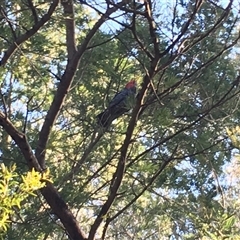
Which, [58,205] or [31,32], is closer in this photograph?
[31,32]

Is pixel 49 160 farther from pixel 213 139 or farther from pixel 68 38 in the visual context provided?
pixel 213 139

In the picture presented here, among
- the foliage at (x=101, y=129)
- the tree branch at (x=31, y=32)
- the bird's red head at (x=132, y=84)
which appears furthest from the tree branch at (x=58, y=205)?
the bird's red head at (x=132, y=84)

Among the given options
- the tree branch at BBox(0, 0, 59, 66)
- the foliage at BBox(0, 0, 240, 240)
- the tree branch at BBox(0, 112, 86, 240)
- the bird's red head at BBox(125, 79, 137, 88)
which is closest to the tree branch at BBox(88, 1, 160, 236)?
the foliage at BBox(0, 0, 240, 240)

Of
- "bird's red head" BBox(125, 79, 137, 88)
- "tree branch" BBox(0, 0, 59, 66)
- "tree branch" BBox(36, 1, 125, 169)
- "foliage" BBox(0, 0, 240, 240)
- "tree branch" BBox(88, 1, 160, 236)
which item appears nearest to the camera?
"tree branch" BBox(88, 1, 160, 236)

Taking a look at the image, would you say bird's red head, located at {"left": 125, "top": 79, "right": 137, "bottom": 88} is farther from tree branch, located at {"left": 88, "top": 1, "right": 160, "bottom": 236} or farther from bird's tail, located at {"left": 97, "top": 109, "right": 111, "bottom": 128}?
tree branch, located at {"left": 88, "top": 1, "right": 160, "bottom": 236}

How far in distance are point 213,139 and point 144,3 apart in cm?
186

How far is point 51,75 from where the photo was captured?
4.17 meters

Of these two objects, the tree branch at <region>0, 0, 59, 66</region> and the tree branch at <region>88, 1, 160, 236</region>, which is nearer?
the tree branch at <region>88, 1, 160, 236</region>

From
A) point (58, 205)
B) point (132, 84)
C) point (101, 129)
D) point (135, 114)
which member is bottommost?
point (135, 114)

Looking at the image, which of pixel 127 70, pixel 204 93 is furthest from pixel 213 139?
pixel 127 70

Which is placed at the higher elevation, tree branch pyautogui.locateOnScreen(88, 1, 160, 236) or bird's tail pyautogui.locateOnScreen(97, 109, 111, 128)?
bird's tail pyautogui.locateOnScreen(97, 109, 111, 128)

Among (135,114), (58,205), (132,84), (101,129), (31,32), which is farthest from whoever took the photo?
(132,84)

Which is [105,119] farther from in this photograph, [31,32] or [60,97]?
[31,32]

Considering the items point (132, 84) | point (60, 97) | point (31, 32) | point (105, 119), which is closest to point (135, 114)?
point (31, 32)
